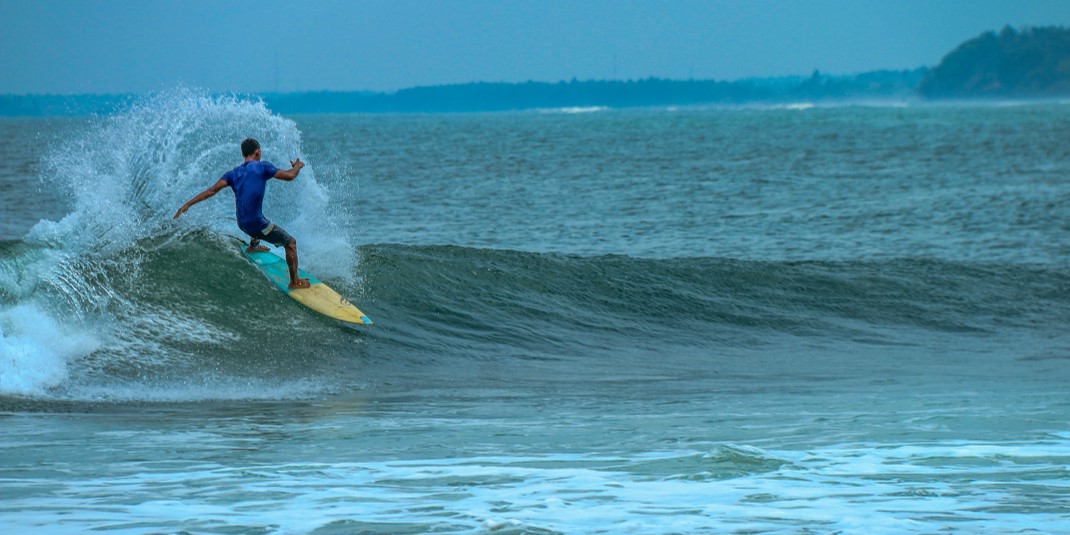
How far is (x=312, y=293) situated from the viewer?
12414 mm

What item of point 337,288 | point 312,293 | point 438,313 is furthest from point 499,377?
point 337,288

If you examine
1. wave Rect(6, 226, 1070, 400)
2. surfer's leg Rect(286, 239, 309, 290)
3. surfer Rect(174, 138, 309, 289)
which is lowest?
wave Rect(6, 226, 1070, 400)

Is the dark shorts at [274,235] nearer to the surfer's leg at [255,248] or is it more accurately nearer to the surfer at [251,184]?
the surfer at [251,184]

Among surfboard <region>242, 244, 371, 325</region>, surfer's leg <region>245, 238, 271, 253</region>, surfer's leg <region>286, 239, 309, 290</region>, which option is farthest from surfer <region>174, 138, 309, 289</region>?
surfer's leg <region>245, 238, 271, 253</region>

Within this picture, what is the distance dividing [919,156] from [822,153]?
543 cm

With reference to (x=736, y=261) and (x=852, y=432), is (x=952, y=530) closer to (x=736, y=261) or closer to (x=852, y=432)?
(x=852, y=432)

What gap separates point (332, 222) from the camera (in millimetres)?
14188

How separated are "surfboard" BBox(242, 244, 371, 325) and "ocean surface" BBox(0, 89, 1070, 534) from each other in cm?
19

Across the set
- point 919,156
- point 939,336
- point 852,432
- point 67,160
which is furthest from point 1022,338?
point 919,156

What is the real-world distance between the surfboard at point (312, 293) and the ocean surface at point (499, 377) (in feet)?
0.64

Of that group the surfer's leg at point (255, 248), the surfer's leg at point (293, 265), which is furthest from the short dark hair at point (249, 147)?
the surfer's leg at point (255, 248)

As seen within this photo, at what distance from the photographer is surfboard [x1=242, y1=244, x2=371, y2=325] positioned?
12.3m

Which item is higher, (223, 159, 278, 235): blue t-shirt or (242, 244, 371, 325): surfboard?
(223, 159, 278, 235): blue t-shirt

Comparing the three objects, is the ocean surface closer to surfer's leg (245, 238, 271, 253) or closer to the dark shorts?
surfer's leg (245, 238, 271, 253)
